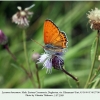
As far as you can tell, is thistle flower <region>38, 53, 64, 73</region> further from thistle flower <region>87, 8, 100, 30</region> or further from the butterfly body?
thistle flower <region>87, 8, 100, 30</region>

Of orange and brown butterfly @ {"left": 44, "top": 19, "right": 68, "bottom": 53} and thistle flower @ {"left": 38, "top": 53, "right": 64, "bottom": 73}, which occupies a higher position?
orange and brown butterfly @ {"left": 44, "top": 19, "right": 68, "bottom": 53}

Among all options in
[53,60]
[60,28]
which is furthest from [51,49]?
[60,28]

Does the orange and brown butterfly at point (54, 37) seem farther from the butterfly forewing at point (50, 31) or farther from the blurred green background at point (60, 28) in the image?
the blurred green background at point (60, 28)

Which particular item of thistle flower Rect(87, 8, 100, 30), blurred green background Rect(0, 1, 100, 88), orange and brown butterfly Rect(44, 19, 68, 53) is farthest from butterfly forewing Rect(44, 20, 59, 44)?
blurred green background Rect(0, 1, 100, 88)

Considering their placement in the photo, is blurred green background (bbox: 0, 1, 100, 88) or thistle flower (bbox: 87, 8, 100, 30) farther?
blurred green background (bbox: 0, 1, 100, 88)

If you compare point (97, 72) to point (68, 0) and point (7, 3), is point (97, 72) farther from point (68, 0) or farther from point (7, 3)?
point (7, 3)

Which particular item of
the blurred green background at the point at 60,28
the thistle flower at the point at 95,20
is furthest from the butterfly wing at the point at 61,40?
the blurred green background at the point at 60,28

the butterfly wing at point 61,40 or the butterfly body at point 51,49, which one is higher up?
the butterfly wing at point 61,40

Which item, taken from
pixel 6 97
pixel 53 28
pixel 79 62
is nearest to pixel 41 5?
pixel 79 62
